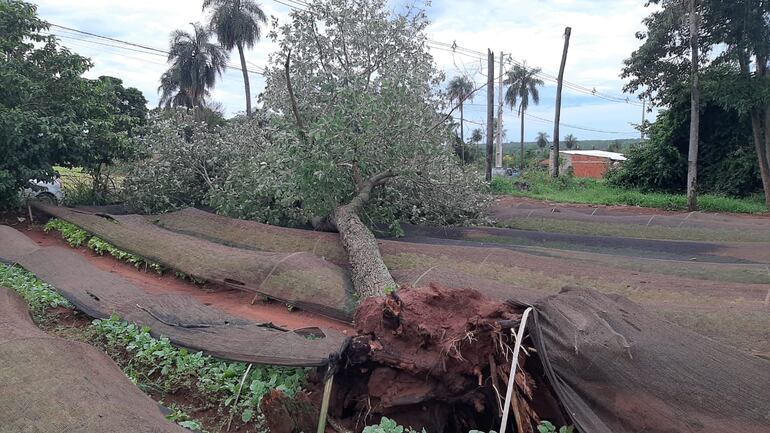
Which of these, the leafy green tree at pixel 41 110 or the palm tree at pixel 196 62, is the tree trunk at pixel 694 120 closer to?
the leafy green tree at pixel 41 110

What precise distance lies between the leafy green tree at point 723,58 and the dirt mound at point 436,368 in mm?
16672

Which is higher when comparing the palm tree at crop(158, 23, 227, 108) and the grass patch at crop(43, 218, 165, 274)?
the palm tree at crop(158, 23, 227, 108)

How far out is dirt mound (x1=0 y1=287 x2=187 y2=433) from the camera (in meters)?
2.81

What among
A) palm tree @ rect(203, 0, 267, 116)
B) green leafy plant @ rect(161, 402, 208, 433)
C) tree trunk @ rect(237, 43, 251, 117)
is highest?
palm tree @ rect(203, 0, 267, 116)

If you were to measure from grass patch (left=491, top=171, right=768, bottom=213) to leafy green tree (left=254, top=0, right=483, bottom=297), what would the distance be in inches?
423

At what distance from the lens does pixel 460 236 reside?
1086 cm

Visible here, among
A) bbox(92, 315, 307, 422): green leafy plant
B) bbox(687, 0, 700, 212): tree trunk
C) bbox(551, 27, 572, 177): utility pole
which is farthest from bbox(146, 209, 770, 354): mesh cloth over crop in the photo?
bbox(551, 27, 572, 177): utility pole

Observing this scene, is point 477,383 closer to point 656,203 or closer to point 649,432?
point 649,432

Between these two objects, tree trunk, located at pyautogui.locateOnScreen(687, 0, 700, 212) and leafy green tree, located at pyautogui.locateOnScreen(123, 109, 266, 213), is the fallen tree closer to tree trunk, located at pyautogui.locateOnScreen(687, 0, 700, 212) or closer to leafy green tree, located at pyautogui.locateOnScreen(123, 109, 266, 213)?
leafy green tree, located at pyautogui.locateOnScreen(123, 109, 266, 213)

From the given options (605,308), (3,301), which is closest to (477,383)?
(605,308)

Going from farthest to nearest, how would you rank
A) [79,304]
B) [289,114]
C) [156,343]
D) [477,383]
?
1. [289,114]
2. [79,304]
3. [156,343]
4. [477,383]

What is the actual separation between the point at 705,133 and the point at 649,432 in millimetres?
21967

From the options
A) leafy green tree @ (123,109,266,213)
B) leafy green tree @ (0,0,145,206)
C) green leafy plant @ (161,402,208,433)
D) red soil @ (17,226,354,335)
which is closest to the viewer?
green leafy plant @ (161,402,208,433)

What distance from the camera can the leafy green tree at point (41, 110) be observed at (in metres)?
12.3
